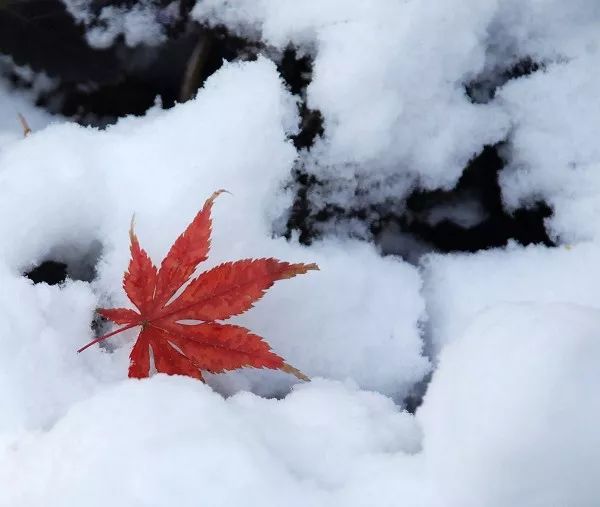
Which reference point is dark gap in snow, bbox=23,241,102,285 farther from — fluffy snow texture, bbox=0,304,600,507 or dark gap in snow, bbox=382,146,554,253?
dark gap in snow, bbox=382,146,554,253

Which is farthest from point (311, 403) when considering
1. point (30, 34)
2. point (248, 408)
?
point (30, 34)

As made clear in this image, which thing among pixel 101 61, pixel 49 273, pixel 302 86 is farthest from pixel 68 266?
pixel 302 86

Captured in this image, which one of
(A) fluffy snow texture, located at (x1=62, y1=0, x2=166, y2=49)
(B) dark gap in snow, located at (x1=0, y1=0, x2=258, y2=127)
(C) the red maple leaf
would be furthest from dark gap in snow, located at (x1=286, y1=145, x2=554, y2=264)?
(A) fluffy snow texture, located at (x1=62, y1=0, x2=166, y2=49)

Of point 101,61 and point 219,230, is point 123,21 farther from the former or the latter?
point 219,230

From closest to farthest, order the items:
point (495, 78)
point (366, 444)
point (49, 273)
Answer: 1. point (366, 444)
2. point (49, 273)
3. point (495, 78)

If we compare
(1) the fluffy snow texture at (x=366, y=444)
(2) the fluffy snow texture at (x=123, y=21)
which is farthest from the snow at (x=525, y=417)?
(2) the fluffy snow texture at (x=123, y=21)

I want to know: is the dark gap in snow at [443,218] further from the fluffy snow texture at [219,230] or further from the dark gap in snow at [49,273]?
the dark gap in snow at [49,273]

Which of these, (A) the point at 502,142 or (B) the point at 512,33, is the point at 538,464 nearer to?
(A) the point at 502,142
